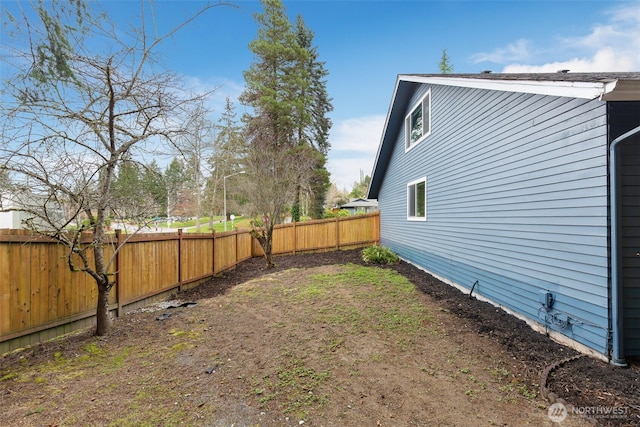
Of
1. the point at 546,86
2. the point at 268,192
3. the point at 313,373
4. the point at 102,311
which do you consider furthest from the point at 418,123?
the point at 102,311

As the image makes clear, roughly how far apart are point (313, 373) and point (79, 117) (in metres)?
4.03

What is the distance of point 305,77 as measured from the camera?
2003 centimetres

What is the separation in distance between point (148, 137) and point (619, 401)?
5840 millimetres

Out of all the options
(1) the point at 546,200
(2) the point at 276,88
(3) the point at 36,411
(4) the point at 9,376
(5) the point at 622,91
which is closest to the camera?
(3) the point at 36,411

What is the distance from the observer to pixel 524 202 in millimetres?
4215

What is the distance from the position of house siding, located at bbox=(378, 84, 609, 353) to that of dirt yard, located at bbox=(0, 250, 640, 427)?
1.84ft

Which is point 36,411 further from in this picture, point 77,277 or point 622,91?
point 622,91

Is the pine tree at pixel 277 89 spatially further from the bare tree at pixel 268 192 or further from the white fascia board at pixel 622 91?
the white fascia board at pixel 622 91

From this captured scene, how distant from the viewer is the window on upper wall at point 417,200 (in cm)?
823

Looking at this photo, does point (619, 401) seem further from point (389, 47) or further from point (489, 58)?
point (489, 58)

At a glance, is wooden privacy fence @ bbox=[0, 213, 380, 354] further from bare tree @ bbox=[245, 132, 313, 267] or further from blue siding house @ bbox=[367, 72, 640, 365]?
blue siding house @ bbox=[367, 72, 640, 365]

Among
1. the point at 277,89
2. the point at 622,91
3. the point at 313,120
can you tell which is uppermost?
the point at 277,89

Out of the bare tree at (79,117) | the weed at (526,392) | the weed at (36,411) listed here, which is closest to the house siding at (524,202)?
the weed at (526,392)

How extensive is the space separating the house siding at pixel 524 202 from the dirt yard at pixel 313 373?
1.84ft
